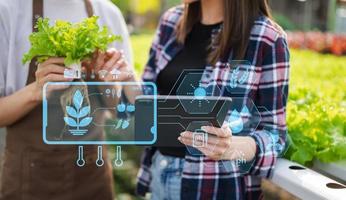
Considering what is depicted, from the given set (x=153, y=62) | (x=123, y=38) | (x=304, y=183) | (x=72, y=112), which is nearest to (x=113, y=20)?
(x=123, y=38)

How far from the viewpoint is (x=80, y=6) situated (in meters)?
1.38

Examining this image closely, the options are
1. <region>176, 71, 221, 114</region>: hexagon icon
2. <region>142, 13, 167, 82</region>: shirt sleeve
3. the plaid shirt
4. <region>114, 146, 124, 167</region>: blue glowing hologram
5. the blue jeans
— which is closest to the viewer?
<region>176, 71, 221, 114</region>: hexagon icon

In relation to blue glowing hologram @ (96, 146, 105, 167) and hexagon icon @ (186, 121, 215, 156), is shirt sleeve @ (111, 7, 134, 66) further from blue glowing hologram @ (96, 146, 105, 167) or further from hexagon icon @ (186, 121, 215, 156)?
hexagon icon @ (186, 121, 215, 156)

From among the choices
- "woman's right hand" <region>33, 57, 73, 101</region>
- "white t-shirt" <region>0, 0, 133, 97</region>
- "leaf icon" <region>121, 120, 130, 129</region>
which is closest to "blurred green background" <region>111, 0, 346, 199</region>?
"leaf icon" <region>121, 120, 130, 129</region>

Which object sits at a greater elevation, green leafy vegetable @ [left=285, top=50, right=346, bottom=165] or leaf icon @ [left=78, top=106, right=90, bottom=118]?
leaf icon @ [left=78, top=106, right=90, bottom=118]

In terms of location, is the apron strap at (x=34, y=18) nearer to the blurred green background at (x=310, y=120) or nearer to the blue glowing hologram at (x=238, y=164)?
the blurred green background at (x=310, y=120)

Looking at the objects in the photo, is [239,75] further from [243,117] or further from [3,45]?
[3,45]

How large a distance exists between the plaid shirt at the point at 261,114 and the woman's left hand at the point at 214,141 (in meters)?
0.12

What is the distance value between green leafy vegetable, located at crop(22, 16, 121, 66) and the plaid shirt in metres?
0.31

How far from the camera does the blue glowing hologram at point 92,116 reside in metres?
1.11

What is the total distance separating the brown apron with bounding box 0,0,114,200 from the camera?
1.27 m

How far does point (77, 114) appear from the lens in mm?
1113

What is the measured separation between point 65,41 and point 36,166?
34cm

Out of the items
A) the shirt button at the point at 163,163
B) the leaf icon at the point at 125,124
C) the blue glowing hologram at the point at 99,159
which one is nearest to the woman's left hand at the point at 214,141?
the leaf icon at the point at 125,124
